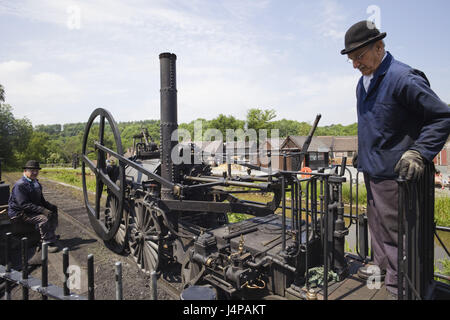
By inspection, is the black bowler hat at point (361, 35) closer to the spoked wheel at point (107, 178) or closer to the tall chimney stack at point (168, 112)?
the tall chimney stack at point (168, 112)

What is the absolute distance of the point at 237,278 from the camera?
9.74ft

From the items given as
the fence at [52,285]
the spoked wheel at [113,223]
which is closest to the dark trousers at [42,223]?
the spoked wheel at [113,223]

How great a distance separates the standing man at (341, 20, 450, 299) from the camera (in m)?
2.12

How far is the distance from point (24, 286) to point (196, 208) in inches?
97.2

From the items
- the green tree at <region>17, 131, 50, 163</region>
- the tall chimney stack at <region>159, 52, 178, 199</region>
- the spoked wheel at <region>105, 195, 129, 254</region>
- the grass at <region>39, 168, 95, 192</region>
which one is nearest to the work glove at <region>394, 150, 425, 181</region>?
the tall chimney stack at <region>159, 52, 178, 199</region>

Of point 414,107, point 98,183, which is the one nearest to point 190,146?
point 98,183

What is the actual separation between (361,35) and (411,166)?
46.5 inches

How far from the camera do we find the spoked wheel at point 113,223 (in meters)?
5.94

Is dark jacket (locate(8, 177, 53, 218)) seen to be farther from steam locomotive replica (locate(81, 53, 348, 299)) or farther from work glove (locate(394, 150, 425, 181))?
work glove (locate(394, 150, 425, 181))


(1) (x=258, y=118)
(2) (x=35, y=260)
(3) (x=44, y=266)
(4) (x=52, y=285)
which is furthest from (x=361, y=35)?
(1) (x=258, y=118)

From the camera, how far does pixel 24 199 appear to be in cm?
593

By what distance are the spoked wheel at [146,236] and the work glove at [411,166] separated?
4.07 metres
